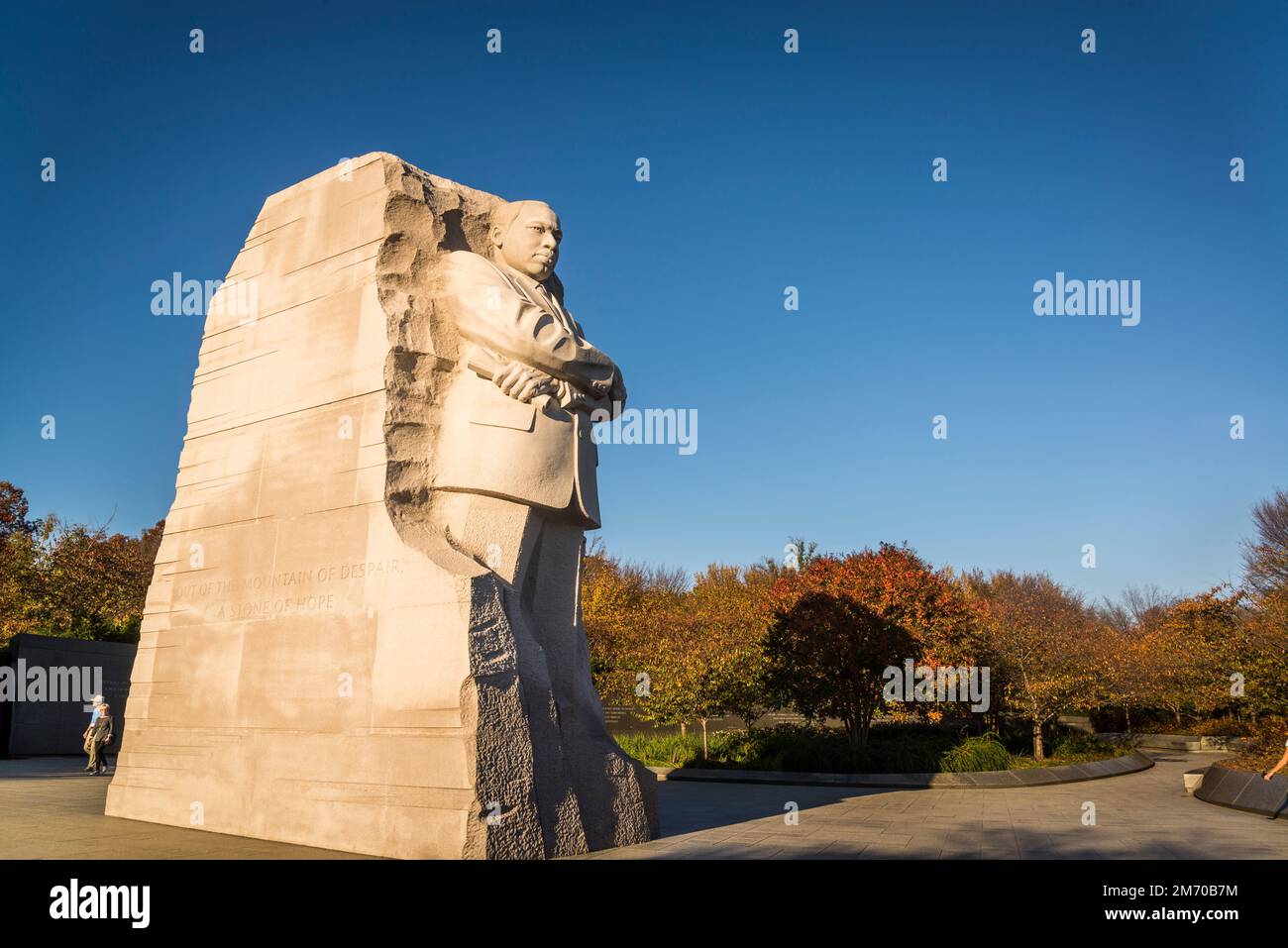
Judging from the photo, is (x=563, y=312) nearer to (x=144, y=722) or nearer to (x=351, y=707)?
(x=351, y=707)

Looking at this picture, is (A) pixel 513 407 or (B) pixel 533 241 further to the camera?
(B) pixel 533 241

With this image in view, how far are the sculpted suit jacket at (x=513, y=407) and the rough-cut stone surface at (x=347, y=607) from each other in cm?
25

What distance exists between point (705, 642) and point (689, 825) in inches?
428

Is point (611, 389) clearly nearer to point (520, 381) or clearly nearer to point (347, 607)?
point (520, 381)

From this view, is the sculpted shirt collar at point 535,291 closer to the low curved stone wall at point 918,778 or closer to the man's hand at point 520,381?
the man's hand at point 520,381

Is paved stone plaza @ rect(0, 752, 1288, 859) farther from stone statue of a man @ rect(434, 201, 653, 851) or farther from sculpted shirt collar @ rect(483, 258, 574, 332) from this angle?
sculpted shirt collar @ rect(483, 258, 574, 332)

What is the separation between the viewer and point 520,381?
743 cm

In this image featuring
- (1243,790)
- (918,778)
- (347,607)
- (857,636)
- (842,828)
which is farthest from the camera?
(857,636)

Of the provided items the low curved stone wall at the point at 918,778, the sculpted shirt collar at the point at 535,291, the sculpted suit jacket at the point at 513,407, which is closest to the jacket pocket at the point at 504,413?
the sculpted suit jacket at the point at 513,407

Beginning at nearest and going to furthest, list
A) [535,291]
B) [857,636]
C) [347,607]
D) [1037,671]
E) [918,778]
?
[347,607]
[535,291]
[918,778]
[857,636]
[1037,671]

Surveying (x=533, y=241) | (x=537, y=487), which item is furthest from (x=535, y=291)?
(x=537, y=487)

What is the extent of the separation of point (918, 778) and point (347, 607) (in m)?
11.3

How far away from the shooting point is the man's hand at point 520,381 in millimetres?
7426
